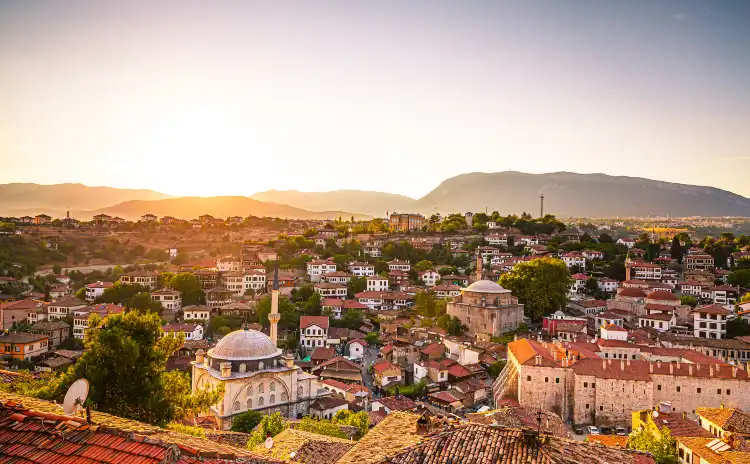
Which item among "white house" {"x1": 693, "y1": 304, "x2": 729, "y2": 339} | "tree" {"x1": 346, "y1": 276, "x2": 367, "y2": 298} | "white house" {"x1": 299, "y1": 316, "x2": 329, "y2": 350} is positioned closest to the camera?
"white house" {"x1": 693, "y1": 304, "x2": 729, "y2": 339}

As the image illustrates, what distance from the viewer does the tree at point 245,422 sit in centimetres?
1763

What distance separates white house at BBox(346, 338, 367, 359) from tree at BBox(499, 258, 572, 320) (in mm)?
10011

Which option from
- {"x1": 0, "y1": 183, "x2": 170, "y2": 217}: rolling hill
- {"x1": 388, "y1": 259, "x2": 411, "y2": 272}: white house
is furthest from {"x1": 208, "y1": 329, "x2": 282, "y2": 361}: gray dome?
{"x1": 0, "y1": 183, "x2": 170, "y2": 217}: rolling hill

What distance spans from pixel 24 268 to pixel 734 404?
53957 millimetres

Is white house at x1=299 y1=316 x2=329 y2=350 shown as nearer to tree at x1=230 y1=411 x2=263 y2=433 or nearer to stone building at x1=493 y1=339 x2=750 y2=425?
tree at x1=230 y1=411 x2=263 y2=433

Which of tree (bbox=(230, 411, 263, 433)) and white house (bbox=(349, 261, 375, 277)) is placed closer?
tree (bbox=(230, 411, 263, 433))

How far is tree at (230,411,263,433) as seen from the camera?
1763cm

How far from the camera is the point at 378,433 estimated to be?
809 cm

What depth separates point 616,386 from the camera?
17.8 metres

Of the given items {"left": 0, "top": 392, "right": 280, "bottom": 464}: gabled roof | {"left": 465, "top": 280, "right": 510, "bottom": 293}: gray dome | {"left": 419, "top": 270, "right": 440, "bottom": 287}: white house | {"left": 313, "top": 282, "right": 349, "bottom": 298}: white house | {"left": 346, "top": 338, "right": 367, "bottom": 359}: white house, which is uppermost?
{"left": 0, "top": 392, "right": 280, "bottom": 464}: gabled roof

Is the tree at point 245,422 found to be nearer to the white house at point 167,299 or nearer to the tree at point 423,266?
the white house at point 167,299

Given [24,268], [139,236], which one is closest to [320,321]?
[24,268]

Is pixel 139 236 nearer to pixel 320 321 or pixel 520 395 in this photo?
pixel 320 321

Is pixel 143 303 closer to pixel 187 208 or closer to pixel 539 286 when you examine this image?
pixel 539 286
